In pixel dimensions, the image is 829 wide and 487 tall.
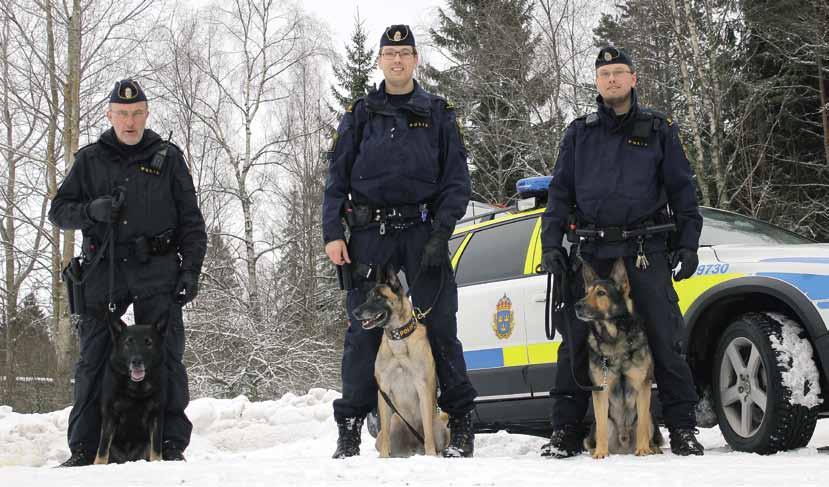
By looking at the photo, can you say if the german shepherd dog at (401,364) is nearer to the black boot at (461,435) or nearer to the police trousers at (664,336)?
the black boot at (461,435)

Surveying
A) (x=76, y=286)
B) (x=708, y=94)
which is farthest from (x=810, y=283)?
(x=708, y=94)

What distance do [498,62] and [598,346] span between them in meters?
16.3

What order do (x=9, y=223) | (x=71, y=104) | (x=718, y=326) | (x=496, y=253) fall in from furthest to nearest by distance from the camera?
(x=9, y=223)
(x=71, y=104)
(x=496, y=253)
(x=718, y=326)

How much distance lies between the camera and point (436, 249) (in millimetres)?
4301

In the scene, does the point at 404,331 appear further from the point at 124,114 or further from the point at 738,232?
the point at 738,232

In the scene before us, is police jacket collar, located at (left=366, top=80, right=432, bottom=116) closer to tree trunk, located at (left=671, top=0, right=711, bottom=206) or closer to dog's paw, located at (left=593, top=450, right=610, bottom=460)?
dog's paw, located at (left=593, top=450, right=610, bottom=460)

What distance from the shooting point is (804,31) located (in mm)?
15359

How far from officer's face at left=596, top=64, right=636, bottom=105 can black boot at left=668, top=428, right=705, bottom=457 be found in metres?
1.72

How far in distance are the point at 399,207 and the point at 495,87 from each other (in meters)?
16.3

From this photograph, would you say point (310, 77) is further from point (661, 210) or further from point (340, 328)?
point (661, 210)

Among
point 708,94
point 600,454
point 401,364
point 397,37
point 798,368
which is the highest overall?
point 708,94

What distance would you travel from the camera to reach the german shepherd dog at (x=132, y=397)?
14.7 ft

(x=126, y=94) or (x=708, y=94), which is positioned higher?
(x=708, y=94)

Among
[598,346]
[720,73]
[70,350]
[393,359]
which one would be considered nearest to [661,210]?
[598,346]
